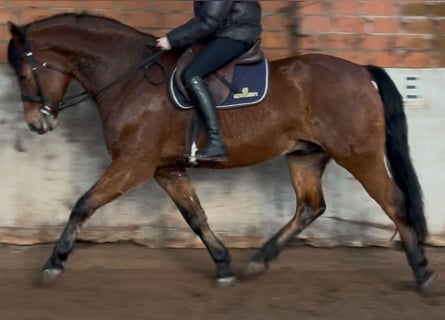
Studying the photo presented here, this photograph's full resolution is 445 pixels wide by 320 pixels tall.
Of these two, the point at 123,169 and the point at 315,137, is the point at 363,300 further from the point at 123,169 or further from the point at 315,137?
the point at 123,169

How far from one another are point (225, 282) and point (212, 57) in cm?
169

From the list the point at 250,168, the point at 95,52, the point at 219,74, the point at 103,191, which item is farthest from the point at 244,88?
the point at 250,168

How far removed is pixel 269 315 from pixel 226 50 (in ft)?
6.22

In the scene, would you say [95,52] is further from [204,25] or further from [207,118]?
[207,118]

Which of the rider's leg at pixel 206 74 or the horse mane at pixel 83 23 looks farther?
the horse mane at pixel 83 23

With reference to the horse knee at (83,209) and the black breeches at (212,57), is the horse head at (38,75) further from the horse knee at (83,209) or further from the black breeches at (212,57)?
the black breeches at (212,57)

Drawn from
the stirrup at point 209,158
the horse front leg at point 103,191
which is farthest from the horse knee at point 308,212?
the horse front leg at point 103,191

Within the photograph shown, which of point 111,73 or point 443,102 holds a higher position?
point 111,73

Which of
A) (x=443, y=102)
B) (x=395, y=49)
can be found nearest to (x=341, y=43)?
(x=395, y=49)

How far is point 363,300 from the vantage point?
677 centimetres

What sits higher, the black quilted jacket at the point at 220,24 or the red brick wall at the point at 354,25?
the black quilted jacket at the point at 220,24

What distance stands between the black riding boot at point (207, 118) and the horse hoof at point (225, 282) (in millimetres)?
931

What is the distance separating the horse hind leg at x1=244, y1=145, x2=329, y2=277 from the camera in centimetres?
743

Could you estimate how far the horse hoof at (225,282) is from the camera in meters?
7.15
